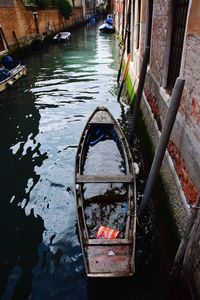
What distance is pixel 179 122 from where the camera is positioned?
3.89 meters

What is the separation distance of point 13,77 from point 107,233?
9.35 m

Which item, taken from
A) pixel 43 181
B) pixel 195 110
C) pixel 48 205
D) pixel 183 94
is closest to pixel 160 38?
pixel 183 94

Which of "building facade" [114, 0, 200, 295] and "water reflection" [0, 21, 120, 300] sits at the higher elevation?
"building facade" [114, 0, 200, 295]

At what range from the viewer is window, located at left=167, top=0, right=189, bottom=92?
425 cm

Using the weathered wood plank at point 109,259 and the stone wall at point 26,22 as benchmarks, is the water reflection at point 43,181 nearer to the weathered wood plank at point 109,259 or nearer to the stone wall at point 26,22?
the weathered wood plank at point 109,259

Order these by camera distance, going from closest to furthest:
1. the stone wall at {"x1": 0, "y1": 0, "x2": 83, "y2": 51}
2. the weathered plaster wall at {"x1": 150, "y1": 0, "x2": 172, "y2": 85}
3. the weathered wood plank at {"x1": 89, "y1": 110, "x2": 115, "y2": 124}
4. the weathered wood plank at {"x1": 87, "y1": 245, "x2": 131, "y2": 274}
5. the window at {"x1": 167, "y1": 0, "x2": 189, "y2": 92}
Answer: the weathered wood plank at {"x1": 87, "y1": 245, "x2": 131, "y2": 274}, the window at {"x1": 167, "y1": 0, "x2": 189, "y2": 92}, the weathered plaster wall at {"x1": 150, "y1": 0, "x2": 172, "y2": 85}, the weathered wood plank at {"x1": 89, "y1": 110, "x2": 115, "y2": 124}, the stone wall at {"x1": 0, "y1": 0, "x2": 83, "y2": 51}

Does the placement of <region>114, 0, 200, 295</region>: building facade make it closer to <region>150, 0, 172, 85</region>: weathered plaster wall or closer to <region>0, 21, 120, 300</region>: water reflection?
<region>150, 0, 172, 85</region>: weathered plaster wall

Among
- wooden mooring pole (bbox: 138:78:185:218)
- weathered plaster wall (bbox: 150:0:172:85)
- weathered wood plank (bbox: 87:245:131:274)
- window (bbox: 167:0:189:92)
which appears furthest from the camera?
weathered plaster wall (bbox: 150:0:172:85)

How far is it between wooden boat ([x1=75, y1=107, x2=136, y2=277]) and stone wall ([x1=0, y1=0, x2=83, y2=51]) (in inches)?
476

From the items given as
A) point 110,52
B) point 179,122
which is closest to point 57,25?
point 110,52

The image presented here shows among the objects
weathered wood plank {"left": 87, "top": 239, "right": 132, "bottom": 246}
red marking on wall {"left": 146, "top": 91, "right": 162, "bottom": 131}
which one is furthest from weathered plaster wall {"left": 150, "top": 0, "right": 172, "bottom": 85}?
weathered wood plank {"left": 87, "top": 239, "right": 132, "bottom": 246}

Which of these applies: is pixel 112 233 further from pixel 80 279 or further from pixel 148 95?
pixel 148 95

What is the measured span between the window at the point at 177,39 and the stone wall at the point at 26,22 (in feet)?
43.8

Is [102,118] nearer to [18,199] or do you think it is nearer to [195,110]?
[18,199]
